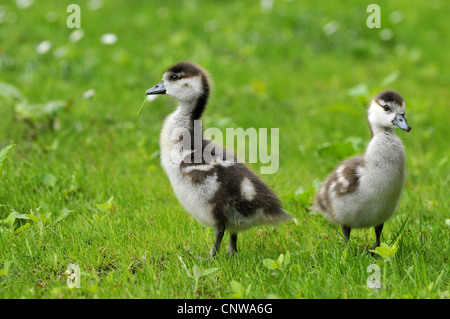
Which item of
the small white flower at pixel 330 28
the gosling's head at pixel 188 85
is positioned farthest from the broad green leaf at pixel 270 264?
the small white flower at pixel 330 28

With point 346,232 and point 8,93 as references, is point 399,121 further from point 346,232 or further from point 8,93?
point 8,93

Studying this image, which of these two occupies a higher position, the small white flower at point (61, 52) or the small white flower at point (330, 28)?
the small white flower at point (330, 28)

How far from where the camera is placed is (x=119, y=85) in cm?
1030

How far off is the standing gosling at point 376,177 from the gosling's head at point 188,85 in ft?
5.08

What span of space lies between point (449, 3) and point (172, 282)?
14216mm

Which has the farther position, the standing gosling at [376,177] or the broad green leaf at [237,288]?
the standing gosling at [376,177]

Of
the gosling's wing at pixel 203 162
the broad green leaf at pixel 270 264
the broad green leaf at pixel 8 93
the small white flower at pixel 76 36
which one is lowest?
the broad green leaf at pixel 270 264

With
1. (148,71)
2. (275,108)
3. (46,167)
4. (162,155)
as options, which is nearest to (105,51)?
(148,71)

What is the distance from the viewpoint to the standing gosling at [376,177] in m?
5.08

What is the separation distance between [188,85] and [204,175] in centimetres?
95

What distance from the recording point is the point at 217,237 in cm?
507

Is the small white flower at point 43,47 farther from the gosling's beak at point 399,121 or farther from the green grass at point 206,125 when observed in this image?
the gosling's beak at point 399,121

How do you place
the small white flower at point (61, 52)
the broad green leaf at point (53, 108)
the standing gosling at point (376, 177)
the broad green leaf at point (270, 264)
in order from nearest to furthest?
the broad green leaf at point (270, 264) → the standing gosling at point (376, 177) → the broad green leaf at point (53, 108) → the small white flower at point (61, 52)

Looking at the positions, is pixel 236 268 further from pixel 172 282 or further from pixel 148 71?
pixel 148 71
